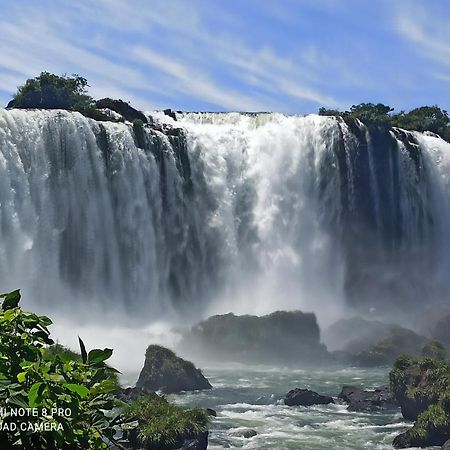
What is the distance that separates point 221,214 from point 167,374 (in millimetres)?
20248

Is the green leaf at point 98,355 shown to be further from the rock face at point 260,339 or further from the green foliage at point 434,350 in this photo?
the rock face at point 260,339

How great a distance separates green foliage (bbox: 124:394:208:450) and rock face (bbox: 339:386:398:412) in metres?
8.06

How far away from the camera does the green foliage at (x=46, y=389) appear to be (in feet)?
11.0

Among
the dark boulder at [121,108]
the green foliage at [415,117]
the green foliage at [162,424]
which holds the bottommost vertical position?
the green foliage at [162,424]

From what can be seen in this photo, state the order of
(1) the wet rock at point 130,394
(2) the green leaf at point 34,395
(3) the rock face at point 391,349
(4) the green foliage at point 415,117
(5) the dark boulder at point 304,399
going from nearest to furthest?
(2) the green leaf at point 34,395 < (1) the wet rock at point 130,394 < (5) the dark boulder at point 304,399 < (3) the rock face at point 391,349 < (4) the green foliage at point 415,117

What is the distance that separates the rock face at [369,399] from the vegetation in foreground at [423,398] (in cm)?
87

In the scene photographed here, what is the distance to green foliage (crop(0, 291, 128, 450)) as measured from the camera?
3346 mm

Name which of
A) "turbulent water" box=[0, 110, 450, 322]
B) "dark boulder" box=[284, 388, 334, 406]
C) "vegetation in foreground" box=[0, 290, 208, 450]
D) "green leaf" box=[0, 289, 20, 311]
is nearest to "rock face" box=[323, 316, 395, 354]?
"turbulent water" box=[0, 110, 450, 322]

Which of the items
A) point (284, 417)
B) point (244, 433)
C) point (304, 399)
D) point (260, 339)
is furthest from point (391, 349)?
point (244, 433)

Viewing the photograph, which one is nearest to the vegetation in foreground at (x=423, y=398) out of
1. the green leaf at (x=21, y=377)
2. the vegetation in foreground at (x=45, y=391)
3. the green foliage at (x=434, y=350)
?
the green foliage at (x=434, y=350)

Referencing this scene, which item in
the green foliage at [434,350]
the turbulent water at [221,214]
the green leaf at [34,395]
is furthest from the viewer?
the turbulent water at [221,214]

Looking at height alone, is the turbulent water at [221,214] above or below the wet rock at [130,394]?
above

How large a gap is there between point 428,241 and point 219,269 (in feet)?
62.0

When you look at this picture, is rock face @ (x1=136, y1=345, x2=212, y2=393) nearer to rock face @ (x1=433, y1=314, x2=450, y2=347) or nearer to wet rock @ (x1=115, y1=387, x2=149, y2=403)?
wet rock @ (x1=115, y1=387, x2=149, y2=403)
